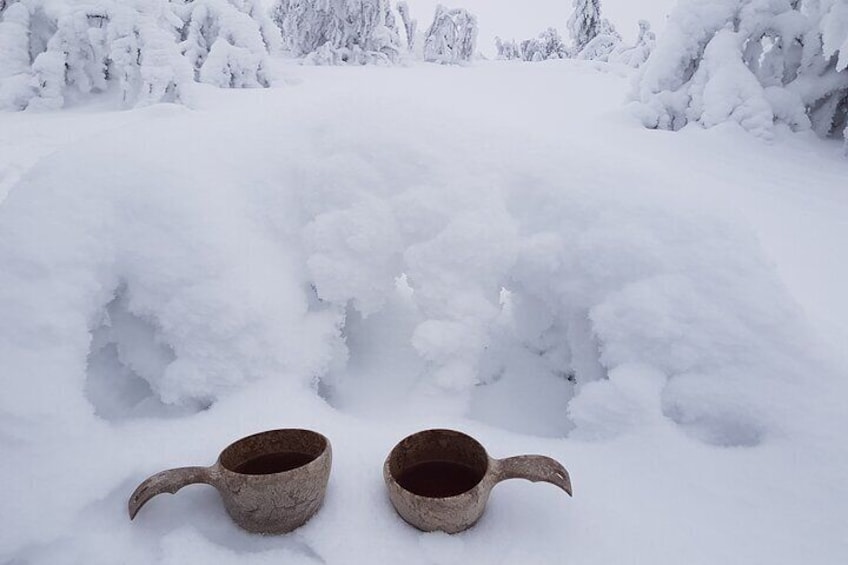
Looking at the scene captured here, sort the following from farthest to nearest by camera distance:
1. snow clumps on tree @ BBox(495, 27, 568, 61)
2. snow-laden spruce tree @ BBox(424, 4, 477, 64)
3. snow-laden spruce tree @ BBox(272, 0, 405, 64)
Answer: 1. snow clumps on tree @ BBox(495, 27, 568, 61)
2. snow-laden spruce tree @ BBox(424, 4, 477, 64)
3. snow-laden spruce tree @ BBox(272, 0, 405, 64)

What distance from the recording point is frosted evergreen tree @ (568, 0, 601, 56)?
19.8m

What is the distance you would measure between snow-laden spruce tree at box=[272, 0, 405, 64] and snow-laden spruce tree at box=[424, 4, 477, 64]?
6.19 ft

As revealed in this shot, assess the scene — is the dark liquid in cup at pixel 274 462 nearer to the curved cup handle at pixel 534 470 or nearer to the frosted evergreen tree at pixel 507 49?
the curved cup handle at pixel 534 470

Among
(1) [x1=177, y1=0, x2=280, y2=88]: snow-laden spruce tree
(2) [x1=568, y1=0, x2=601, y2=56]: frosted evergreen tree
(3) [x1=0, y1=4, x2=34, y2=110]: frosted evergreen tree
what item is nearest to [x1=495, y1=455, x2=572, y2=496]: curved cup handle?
(3) [x1=0, y1=4, x2=34, y2=110]: frosted evergreen tree

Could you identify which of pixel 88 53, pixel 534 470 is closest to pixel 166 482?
pixel 534 470

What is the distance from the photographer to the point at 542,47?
23.3 meters

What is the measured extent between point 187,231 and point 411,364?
42.5 inches

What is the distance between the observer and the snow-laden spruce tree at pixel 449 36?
15.8 meters

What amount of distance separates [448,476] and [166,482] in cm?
79

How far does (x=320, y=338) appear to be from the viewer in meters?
1.91

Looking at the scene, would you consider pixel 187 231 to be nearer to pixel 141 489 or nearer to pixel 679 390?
pixel 141 489

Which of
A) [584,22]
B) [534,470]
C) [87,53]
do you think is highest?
[584,22]

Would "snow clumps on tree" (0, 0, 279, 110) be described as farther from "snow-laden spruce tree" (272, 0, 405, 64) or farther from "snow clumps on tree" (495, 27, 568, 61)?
"snow clumps on tree" (495, 27, 568, 61)

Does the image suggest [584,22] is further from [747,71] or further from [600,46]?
[747,71]
